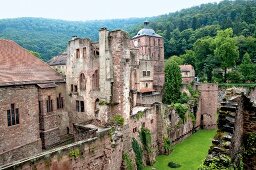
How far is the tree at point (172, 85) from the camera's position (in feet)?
141

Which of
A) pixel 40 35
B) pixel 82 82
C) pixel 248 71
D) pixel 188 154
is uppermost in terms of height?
pixel 40 35

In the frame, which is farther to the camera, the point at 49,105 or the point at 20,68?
the point at 49,105

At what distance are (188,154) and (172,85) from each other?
1648 cm

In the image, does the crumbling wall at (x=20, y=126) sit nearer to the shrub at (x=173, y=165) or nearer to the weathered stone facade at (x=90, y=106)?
the weathered stone facade at (x=90, y=106)

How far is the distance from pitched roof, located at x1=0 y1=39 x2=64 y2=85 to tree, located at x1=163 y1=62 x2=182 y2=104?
19.4m

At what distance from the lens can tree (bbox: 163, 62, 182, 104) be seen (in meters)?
43.0

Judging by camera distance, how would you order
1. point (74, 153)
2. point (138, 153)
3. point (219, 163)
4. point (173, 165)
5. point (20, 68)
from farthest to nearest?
point (20, 68), point (173, 165), point (138, 153), point (74, 153), point (219, 163)

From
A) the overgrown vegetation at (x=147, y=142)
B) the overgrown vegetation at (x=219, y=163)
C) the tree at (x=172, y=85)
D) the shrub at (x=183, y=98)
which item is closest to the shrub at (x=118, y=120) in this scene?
the overgrown vegetation at (x=147, y=142)

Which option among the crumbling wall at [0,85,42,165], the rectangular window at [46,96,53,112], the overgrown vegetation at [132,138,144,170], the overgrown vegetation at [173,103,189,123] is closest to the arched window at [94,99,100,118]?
the overgrown vegetation at [132,138,144,170]

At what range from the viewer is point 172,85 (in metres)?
43.2

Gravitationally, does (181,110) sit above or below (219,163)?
below

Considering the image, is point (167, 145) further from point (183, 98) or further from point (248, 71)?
point (248, 71)

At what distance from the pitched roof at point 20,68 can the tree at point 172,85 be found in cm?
1945

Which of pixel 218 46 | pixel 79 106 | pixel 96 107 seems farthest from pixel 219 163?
pixel 218 46
